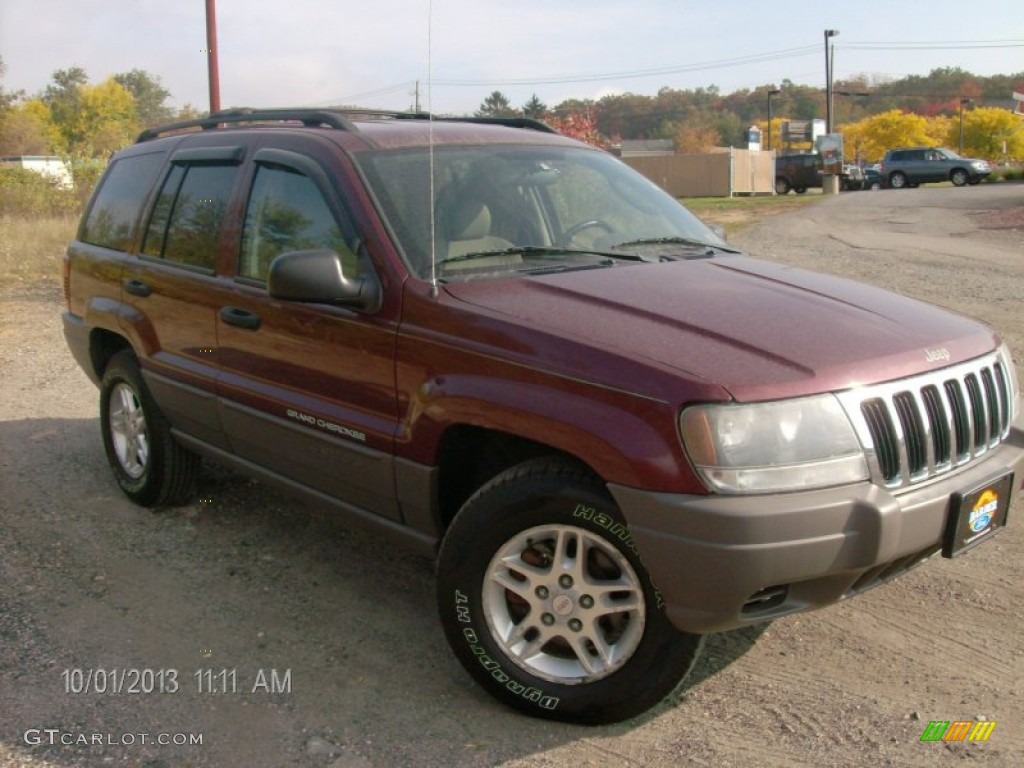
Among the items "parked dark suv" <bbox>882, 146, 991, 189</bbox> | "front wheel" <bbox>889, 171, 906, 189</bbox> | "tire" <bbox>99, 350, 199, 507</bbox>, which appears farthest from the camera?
"front wheel" <bbox>889, 171, 906, 189</bbox>

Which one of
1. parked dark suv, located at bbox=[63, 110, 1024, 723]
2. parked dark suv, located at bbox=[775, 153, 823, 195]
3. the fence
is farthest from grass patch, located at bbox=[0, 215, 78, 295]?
parked dark suv, located at bbox=[775, 153, 823, 195]

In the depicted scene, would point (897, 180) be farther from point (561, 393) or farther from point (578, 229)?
point (561, 393)

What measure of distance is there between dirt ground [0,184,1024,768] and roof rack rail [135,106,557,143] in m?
1.95

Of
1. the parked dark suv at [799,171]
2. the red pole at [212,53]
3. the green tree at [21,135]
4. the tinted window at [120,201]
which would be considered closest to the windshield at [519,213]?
the tinted window at [120,201]

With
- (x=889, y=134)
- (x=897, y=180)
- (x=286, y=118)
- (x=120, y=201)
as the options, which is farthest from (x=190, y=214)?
(x=889, y=134)

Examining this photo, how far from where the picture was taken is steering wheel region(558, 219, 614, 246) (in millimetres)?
3918

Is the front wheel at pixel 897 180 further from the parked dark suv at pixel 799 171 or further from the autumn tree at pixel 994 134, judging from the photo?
the autumn tree at pixel 994 134

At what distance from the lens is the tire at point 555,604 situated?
2.96m

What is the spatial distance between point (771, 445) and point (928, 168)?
4542cm

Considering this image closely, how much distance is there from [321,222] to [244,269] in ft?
1.72

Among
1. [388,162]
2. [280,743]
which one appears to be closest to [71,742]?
[280,743]

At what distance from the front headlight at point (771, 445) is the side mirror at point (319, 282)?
131cm

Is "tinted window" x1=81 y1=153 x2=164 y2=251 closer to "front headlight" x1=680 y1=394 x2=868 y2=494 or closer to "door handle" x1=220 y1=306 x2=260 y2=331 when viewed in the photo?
"door handle" x1=220 y1=306 x2=260 y2=331

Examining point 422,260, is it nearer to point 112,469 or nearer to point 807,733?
point 807,733
